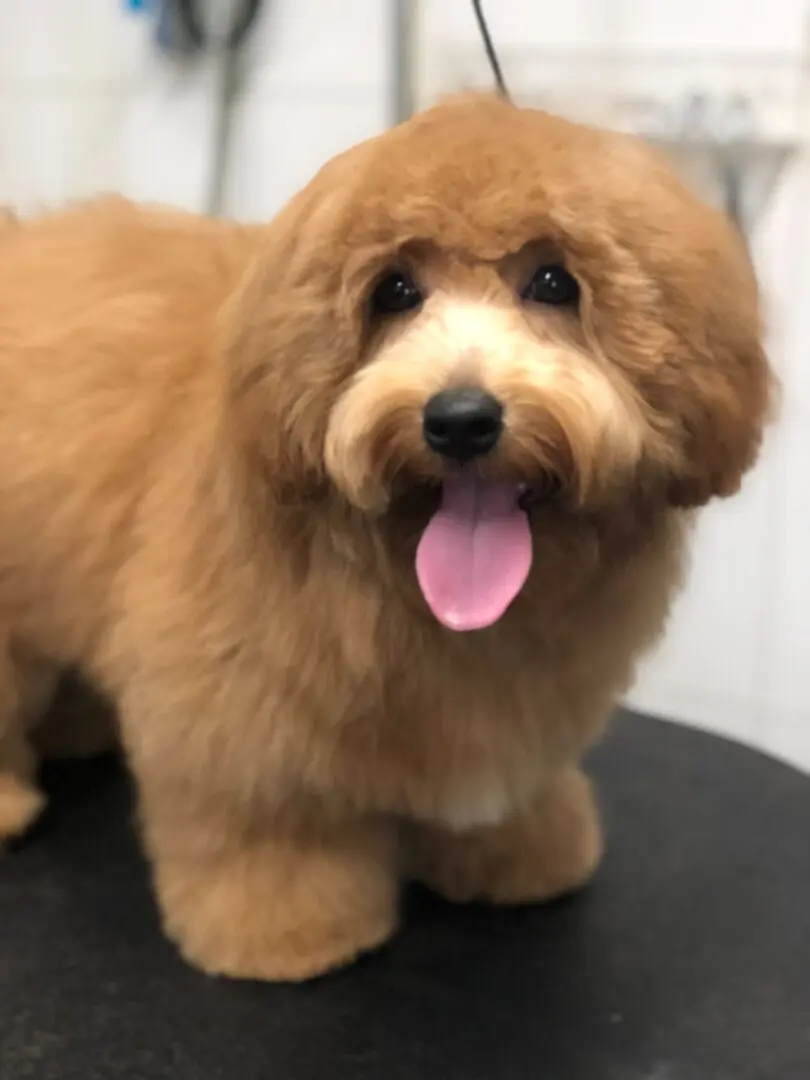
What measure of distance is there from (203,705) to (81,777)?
37 cm

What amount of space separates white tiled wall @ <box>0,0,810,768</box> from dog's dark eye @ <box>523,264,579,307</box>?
560 millimetres

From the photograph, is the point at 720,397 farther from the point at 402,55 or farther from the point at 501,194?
the point at 402,55

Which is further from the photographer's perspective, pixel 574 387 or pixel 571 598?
pixel 571 598

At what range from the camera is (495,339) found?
68 centimetres

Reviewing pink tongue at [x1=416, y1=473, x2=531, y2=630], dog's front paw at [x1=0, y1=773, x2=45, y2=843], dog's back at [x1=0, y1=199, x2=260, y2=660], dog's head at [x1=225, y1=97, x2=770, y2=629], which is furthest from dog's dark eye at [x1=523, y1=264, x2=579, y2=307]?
dog's front paw at [x1=0, y1=773, x2=45, y2=843]

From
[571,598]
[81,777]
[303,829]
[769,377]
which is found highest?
[769,377]

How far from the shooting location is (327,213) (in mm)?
687

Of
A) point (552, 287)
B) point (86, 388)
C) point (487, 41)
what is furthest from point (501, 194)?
point (487, 41)

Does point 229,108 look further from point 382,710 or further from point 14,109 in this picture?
point 382,710

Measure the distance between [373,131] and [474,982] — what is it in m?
0.85

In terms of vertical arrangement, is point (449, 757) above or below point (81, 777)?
above

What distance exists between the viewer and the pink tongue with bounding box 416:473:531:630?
0.70 meters

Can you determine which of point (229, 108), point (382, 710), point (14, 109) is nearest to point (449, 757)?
point (382, 710)

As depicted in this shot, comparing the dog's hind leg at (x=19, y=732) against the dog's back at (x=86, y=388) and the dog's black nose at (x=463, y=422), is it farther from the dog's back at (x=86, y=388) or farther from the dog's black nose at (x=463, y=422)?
the dog's black nose at (x=463, y=422)
